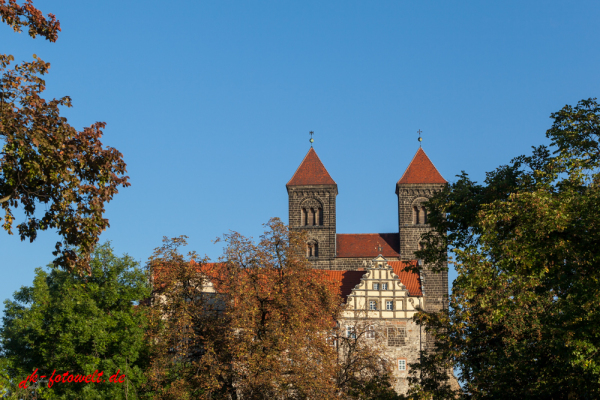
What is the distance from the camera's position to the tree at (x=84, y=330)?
33.0m

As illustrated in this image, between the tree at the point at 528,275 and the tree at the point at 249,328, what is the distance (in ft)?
15.1

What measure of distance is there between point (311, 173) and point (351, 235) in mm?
7572

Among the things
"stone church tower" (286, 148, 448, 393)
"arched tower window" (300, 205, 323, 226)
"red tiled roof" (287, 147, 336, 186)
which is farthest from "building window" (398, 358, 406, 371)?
"red tiled roof" (287, 147, 336, 186)

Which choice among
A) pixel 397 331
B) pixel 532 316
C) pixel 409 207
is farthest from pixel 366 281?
pixel 532 316

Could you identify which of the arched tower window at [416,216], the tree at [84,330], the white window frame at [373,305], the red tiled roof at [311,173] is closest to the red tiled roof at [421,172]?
the arched tower window at [416,216]

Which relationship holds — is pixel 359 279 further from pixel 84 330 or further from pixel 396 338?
pixel 84 330

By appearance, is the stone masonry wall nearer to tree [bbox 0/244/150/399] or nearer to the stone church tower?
the stone church tower

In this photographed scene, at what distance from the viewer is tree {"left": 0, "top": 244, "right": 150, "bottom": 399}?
32969 mm

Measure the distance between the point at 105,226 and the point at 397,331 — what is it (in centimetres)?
3743

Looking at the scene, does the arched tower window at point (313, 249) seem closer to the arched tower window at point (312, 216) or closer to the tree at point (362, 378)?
the arched tower window at point (312, 216)

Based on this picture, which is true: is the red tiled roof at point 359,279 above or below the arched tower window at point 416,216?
below

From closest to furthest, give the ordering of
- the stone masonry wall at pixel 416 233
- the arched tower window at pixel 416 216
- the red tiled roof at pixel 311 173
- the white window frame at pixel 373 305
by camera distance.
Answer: the white window frame at pixel 373 305 → the stone masonry wall at pixel 416 233 → the arched tower window at pixel 416 216 → the red tiled roof at pixel 311 173

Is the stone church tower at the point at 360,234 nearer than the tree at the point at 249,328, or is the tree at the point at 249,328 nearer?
the tree at the point at 249,328

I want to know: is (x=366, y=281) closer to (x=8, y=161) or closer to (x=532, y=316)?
(x=532, y=316)
